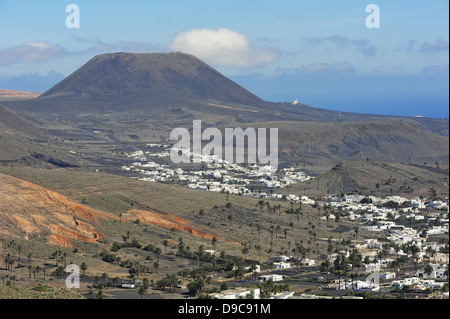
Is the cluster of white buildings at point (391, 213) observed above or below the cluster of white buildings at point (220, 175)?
below

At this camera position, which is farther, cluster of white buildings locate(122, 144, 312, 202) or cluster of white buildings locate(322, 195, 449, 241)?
cluster of white buildings locate(122, 144, 312, 202)

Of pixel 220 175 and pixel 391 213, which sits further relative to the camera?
pixel 220 175

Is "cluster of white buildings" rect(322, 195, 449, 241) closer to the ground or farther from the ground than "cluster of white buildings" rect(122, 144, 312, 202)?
closer to the ground

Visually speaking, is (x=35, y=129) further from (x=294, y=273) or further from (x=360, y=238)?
(x=294, y=273)

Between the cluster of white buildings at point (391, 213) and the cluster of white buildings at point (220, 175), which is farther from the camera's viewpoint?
the cluster of white buildings at point (220, 175)

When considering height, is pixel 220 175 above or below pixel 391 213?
above
